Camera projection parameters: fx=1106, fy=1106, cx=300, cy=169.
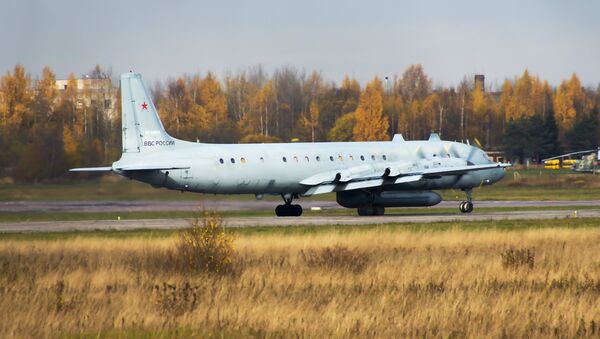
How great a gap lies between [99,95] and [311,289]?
348 feet

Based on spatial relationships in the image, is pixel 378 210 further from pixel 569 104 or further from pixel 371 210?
pixel 569 104

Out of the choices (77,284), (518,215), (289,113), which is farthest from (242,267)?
(289,113)

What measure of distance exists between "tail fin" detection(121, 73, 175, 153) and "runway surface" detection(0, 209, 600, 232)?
3.98m

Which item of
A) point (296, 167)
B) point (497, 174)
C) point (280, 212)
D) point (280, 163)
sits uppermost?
point (280, 163)

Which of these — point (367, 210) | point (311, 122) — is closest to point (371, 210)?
point (367, 210)

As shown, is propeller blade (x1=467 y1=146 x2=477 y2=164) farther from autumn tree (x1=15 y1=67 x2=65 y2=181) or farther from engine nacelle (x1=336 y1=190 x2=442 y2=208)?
autumn tree (x1=15 y1=67 x2=65 y2=181)

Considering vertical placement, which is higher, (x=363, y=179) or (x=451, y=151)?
(x=451, y=151)

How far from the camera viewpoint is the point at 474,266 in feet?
94.2

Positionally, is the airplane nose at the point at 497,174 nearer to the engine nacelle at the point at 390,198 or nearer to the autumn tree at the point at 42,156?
the engine nacelle at the point at 390,198

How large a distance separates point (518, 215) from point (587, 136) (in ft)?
350

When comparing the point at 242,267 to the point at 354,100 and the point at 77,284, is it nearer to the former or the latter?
the point at 77,284

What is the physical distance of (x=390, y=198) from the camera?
54.3 meters

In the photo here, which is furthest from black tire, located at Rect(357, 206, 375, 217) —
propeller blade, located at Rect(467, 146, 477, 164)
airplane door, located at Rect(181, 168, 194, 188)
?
airplane door, located at Rect(181, 168, 194, 188)

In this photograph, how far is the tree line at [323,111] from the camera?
111188 mm
